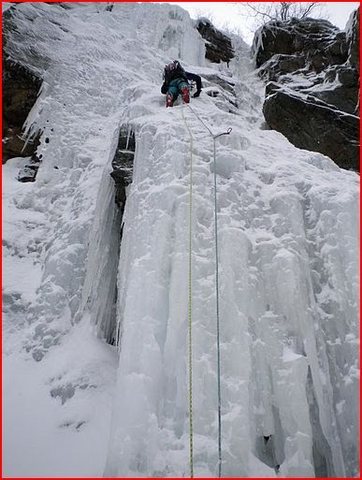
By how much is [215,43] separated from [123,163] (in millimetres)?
10050

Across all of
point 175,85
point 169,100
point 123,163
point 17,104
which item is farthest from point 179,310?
point 17,104

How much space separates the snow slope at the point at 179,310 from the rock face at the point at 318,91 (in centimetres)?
306

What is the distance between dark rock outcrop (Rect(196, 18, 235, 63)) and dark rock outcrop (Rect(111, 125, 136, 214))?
8986mm

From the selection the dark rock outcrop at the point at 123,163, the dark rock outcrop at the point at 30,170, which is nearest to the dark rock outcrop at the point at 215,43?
the dark rock outcrop at the point at 30,170

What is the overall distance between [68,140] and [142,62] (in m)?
4.25

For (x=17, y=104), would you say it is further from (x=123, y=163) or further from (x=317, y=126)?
(x=317, y=126)

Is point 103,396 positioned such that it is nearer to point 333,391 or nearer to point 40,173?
point 333,391

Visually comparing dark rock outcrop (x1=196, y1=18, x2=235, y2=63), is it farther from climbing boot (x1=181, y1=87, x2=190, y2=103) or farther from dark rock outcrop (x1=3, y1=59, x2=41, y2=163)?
climbing boot (x1=181, y1=87, x2=190, y2=103)

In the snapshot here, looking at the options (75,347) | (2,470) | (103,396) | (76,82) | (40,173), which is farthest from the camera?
(76,82)

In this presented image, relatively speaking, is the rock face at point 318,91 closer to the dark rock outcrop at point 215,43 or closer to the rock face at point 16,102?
the dark rock outcrop at point 215,43

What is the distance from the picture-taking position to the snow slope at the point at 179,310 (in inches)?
132

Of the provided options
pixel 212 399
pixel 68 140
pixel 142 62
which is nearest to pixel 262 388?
pixel 212 399

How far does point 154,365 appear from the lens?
353 cm

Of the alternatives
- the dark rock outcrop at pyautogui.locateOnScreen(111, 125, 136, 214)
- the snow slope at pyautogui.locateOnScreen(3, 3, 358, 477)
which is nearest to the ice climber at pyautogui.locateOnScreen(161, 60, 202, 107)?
the snow slope at pyautogui.locateOnScreen(3, 3, 358, 477)
